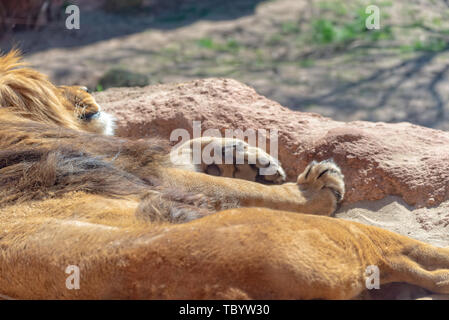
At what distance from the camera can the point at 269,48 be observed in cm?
766

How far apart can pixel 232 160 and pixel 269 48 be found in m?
4.72

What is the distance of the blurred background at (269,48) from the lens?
5406 millimetres

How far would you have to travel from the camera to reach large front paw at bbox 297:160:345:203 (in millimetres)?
3057

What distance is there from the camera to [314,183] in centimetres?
306

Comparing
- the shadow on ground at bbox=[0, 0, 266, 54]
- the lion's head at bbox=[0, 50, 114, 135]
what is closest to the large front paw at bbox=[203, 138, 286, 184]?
the lion's head at bbox=[0, 50, 114, 135]

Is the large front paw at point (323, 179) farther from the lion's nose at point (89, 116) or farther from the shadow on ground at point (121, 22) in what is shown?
the shadow on ground at point (121, 22)

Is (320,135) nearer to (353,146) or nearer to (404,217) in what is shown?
(353,146)

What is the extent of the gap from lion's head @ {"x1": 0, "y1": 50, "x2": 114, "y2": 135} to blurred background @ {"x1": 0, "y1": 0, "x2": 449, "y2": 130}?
253cm

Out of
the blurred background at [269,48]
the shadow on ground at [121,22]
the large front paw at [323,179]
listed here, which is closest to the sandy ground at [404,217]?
the large front paw at [323,179]

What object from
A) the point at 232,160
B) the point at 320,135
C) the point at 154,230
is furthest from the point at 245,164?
the point at 154,230

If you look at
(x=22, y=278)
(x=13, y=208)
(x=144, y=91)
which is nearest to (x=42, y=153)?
(x=13, y=208)

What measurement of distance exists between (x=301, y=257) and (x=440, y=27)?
660 cm

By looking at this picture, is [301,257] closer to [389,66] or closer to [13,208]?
[13,208]

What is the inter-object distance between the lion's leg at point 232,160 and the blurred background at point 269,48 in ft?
6.30
